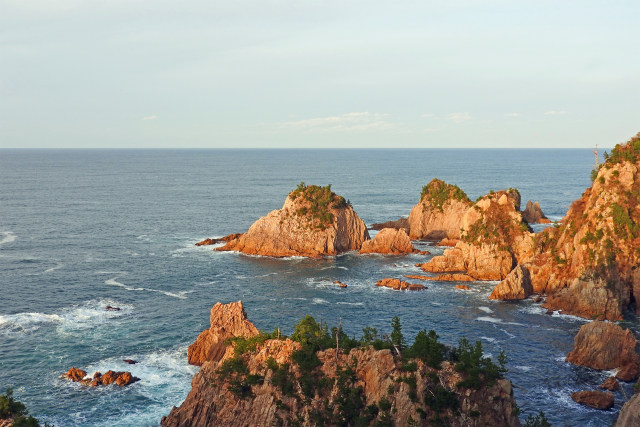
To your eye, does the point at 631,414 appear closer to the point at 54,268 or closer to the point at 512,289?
the point at 512,289

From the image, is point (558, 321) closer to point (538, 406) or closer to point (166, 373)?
point (538, 406)

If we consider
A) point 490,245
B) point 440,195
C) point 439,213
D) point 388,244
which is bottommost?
point 388,244

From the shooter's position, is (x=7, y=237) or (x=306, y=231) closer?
(x=306, y=231)

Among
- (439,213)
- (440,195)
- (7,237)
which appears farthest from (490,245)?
(7,237)

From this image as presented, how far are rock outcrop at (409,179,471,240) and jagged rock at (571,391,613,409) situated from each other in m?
80.4

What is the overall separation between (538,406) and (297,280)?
56791 mm

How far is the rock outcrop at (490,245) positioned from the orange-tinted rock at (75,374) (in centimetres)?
6882

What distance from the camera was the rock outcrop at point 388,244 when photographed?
134125mm

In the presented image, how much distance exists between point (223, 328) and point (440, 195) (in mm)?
88970

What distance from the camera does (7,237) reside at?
146875mm

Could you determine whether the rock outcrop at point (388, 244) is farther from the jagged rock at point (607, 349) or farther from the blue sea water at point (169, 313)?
the jagged rock at point (607, 349)

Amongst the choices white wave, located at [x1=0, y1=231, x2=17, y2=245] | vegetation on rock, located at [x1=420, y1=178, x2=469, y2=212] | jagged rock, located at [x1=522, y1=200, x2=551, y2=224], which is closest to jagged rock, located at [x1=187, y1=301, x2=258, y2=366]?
vegetation on rock, located at [x1=420, y1=178, x2=469, y2=212]

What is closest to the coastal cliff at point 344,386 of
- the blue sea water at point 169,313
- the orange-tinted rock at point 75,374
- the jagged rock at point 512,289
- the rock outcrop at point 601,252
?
the blue sea water at point 169,313

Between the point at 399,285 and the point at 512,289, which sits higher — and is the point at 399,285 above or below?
below
